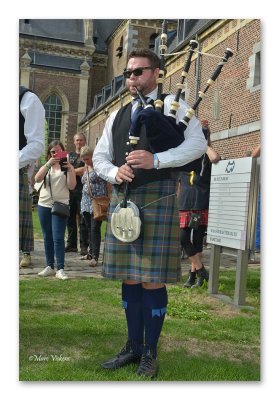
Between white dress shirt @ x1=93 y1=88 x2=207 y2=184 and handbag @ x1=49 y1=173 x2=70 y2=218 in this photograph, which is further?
handbag @ x1=49 y1=173 x2=70 y2=218

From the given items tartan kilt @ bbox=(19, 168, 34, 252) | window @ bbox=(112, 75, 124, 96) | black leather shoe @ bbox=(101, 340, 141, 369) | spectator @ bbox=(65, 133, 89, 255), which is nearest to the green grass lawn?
black leather shoe @ bbox=(101, 340, 141, 369)

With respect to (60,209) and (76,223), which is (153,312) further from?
(76,223)

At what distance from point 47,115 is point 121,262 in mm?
1214

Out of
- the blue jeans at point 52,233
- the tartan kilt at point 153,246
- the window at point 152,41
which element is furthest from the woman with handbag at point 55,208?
the window at point 152,41

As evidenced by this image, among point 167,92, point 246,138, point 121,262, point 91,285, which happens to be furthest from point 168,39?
point 91,285

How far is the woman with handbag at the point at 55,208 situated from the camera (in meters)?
3.74

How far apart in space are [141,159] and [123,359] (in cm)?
124

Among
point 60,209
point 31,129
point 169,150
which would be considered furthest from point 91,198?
point 169,150

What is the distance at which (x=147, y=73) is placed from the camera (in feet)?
9.41

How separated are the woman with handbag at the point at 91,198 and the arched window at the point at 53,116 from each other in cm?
24

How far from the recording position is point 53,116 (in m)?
3.40

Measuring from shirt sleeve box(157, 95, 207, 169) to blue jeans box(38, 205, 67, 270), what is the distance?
1401 mm

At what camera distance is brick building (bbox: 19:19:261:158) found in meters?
3.23

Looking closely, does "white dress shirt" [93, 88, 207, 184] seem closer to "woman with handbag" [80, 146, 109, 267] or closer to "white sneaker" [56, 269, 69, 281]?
"woman with handbag" [80, 146, 109, 267]
